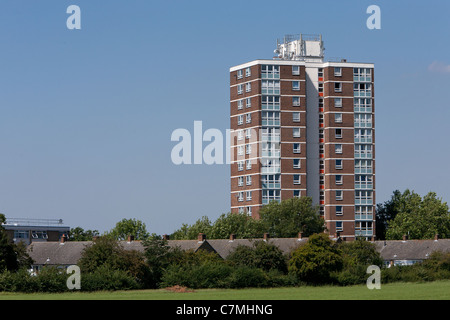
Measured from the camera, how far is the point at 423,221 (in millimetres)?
152375

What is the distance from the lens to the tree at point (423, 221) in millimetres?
151500

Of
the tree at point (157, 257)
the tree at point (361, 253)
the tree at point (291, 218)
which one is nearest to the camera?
the tree at point (157, 257)

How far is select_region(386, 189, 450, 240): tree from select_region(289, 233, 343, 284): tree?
53459mm

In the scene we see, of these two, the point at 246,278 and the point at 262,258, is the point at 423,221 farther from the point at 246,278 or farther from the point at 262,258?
the point at 246,278

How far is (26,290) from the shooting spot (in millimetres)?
86625

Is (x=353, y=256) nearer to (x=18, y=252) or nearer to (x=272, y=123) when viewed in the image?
(x=18, y=252)

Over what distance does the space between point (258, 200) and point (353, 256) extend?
153 ft

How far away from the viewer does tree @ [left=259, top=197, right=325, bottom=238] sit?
13909cm

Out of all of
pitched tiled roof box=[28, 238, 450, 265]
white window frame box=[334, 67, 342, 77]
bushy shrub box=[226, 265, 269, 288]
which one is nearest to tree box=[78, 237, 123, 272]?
bushy shrub box=[226, 265, 269, 288]

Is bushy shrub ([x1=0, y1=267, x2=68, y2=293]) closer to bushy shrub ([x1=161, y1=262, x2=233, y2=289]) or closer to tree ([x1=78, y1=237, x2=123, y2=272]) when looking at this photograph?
tree ([x1=78, y1=237, x2=123, y2=272])

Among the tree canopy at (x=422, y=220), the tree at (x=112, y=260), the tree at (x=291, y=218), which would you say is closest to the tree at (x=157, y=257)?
the tree at (x=112, y=260)

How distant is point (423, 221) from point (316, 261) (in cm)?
5917

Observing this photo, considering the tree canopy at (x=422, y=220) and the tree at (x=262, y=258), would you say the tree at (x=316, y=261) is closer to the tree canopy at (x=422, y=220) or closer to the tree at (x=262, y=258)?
the tree at (x=262, y=258)

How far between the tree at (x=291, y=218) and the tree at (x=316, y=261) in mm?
37966
